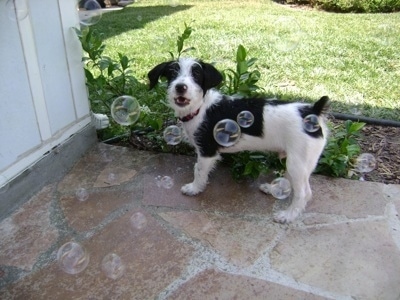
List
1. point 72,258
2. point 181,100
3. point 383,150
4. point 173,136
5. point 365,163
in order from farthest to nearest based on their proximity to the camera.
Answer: point 383,150, point 173,136, point 365,163, point 181,100, point 72,258

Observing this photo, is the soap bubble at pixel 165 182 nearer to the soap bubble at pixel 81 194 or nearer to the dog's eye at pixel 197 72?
the soap bubble at pixel 81 194

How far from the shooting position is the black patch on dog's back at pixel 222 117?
291 centimetres

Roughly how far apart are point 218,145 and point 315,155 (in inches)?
29.6

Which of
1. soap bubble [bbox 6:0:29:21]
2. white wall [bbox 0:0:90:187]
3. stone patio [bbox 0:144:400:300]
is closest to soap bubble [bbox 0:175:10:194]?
white wall [bbox 0:0:90:187]

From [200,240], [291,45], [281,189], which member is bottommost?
[200,240]

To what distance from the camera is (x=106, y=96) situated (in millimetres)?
4309

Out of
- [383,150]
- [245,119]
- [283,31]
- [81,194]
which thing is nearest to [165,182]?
[81,194]

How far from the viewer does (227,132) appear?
9.50 feet

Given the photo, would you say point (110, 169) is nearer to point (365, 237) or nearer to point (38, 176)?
point (38, 176)

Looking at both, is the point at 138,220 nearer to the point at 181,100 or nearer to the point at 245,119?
the point at 181,100

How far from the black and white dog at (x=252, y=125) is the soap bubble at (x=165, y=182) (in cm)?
33

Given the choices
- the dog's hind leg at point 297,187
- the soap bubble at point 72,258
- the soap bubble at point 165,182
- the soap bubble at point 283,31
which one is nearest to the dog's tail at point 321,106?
the dog's hind leg at point 297,187

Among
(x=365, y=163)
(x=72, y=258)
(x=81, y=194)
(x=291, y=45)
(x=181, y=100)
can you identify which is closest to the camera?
(x=72, y=258)

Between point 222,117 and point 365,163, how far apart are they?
1.34 m
